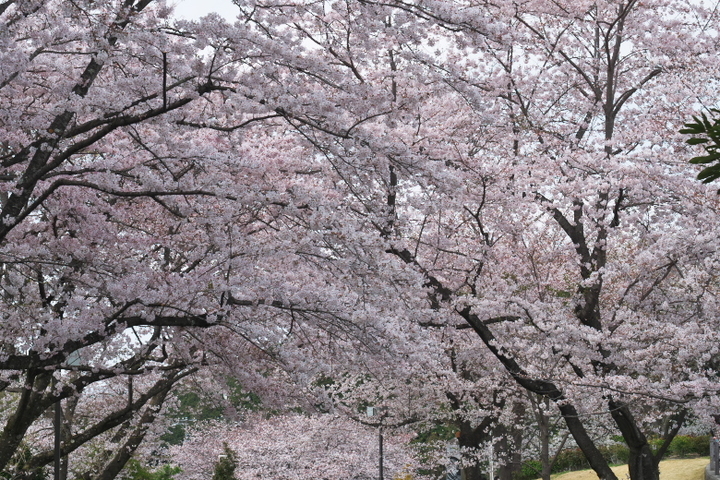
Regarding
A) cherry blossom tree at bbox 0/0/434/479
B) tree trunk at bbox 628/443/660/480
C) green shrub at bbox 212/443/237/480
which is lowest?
tree trunk at bbox 628/443/660/480

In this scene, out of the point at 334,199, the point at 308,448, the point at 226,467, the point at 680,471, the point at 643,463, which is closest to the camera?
the point at 334,199

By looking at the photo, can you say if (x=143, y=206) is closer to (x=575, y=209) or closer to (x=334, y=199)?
(x=334, y=199)

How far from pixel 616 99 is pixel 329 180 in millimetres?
6010

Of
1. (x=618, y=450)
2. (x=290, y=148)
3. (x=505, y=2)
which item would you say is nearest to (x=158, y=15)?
(x=290, y=148)

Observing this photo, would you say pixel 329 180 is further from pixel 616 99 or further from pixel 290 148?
pixel 616 99

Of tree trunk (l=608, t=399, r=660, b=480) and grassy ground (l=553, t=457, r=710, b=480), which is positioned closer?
tree trunk (l=608, t=399, r=660, b=480)

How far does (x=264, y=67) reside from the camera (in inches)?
260

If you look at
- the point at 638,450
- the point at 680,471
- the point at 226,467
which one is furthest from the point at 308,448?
the point at 680,471

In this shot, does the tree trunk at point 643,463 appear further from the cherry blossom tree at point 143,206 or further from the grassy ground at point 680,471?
the grassy ground at point 680,471

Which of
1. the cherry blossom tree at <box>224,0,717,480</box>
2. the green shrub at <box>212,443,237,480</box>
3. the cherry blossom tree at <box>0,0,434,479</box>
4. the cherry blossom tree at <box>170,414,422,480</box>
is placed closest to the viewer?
the cherry blossom tree at <box>0,0,434,479</box>

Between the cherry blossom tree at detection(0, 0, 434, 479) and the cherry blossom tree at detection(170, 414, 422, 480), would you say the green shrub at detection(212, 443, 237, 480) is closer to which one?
the cherry blossom tree at detection(170, 414, 422, 480)

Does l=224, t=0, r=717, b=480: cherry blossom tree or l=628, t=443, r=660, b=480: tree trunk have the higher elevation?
l=224, t=0, r=717, b=480: cherry blossom tree

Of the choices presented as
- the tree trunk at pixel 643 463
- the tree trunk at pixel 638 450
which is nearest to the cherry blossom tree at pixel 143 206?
the tree trunk at pixel 638 450

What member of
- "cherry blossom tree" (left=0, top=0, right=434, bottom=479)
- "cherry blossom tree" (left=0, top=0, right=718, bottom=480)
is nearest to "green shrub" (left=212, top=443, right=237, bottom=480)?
"cherry blossom tree" (left=0, top=0, right=718, bottom=480)
